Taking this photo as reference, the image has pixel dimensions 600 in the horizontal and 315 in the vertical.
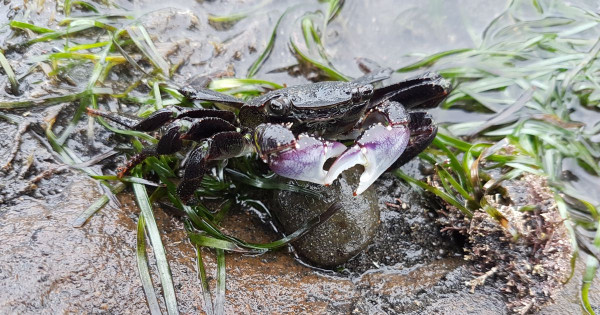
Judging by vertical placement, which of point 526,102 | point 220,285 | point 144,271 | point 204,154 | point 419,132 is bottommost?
point 220,285

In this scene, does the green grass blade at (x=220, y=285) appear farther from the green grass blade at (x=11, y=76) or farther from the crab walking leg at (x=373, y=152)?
the green grass blade at (x=11, y=76)

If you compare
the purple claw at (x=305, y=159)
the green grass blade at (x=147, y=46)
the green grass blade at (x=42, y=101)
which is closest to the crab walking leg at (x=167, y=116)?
the green grass blade at (x=42, y=101)

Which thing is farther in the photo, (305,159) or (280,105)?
(280,105)

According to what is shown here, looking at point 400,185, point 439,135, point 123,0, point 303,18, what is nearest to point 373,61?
point 303,18

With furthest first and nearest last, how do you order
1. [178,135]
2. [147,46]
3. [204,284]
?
[147,46], [178,135], [204,284]

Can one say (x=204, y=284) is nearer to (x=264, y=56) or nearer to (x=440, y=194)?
(x=440, y=194)

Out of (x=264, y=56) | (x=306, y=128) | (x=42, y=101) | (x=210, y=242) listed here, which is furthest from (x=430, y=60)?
(x=42, y=101)
